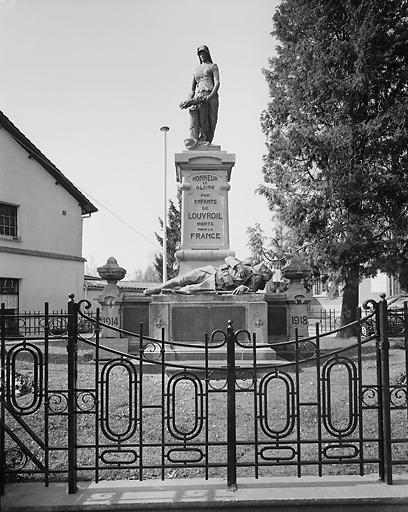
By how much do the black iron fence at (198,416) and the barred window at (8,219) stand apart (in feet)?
42.8

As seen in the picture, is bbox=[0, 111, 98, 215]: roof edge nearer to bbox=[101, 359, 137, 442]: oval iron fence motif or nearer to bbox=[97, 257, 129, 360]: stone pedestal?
bbox=[97, 257, 129, 360]: stone pedestal

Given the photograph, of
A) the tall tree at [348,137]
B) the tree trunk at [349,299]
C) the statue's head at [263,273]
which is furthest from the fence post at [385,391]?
the tree trunk at [349,299]

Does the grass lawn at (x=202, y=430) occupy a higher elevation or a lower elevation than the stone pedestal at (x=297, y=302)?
lower

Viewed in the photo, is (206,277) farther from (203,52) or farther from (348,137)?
(348,137)

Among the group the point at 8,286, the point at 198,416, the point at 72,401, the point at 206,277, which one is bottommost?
the point at 198,416

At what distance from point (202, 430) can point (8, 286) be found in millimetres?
17022

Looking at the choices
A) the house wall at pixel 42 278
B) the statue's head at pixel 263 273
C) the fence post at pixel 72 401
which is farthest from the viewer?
the house wall at pixel 42 278

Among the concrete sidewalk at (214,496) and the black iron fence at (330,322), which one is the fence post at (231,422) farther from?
the black iron fence at (330,322)

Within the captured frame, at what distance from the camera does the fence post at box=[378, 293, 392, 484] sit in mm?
3893

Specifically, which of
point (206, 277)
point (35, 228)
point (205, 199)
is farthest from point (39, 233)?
point (206, 277)

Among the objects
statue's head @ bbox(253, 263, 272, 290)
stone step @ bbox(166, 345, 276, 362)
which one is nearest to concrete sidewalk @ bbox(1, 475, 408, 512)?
stone step @ bbox(166, 345, 276, 362)

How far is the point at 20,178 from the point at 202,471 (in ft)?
63.8

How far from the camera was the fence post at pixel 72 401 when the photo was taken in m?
3.77

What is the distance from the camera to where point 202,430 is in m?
5.52
